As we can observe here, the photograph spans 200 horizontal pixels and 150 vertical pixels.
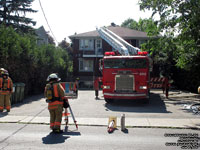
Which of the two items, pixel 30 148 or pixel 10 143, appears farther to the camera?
pixel 10 143

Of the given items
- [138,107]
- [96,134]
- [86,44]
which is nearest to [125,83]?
[138,107]

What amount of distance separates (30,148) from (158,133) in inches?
150

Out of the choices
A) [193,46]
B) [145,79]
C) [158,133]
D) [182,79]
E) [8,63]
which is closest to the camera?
[158,133]

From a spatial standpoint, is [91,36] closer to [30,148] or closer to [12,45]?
[12,45]

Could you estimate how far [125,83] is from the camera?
45.1 feet

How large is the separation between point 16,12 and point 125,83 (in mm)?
22698

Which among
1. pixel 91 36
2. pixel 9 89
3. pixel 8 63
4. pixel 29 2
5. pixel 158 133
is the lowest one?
pixel 158 133

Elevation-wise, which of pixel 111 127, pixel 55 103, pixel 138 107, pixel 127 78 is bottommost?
pixel 138 107

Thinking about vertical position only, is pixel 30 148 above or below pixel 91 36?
below

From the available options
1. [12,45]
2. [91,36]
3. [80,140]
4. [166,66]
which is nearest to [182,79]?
[166,66]

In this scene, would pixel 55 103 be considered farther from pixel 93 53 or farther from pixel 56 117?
pixel 93 53

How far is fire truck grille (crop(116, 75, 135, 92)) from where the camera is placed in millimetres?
13695

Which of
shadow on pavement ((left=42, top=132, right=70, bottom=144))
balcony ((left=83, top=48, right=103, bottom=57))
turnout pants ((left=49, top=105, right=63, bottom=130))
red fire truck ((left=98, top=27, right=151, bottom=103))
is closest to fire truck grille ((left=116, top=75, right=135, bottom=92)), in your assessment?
red fire truck ((left=98, top=27, right=151, bottom=103))

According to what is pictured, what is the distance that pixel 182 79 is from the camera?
25547mm
